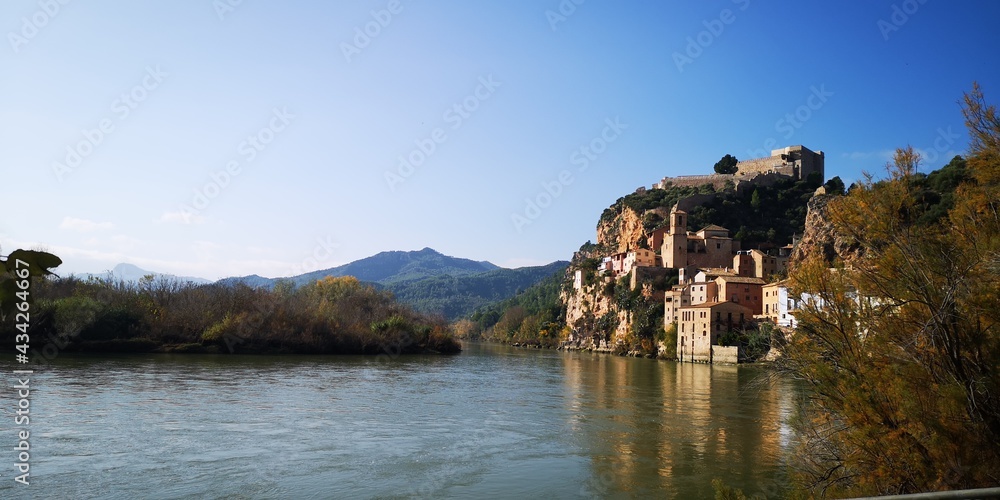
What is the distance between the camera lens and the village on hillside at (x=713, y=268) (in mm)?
58688

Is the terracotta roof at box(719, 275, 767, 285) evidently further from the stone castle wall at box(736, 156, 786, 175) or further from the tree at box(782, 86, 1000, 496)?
the tree at box(782, 86, 1000, 496)

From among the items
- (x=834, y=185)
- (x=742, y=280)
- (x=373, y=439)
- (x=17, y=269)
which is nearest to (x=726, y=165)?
(x=834, y=185)

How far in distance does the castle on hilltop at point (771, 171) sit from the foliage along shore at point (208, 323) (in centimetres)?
5539

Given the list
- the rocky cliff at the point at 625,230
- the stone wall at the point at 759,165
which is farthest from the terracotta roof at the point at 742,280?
the stone wall at the point at 759,165

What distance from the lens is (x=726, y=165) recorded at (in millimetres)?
110250

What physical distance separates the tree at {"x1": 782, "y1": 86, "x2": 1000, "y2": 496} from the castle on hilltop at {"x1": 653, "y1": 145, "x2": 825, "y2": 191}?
89.2 metres

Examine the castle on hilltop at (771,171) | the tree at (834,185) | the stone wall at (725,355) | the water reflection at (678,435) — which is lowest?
the stone wall at (725,355)

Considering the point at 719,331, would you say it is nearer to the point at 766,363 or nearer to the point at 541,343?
the point at 541,343

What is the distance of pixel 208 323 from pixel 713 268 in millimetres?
54232

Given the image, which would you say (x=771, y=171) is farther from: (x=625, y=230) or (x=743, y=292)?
(x=743, y=292)

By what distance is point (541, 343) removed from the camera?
98875 mm

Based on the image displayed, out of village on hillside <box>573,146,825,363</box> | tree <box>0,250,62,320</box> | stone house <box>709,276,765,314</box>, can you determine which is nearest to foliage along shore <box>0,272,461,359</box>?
village on hillside <box>573,146,825,363</box>

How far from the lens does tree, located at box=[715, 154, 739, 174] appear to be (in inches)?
4316

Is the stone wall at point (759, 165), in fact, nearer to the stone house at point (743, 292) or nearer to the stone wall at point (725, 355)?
the stone house at point (743, 292)
